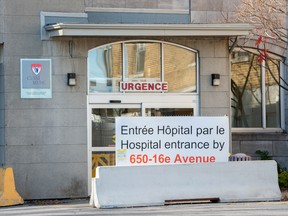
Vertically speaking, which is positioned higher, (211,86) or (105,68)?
(105,68)

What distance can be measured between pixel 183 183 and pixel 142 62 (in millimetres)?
3885

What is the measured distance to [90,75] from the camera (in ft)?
50.8

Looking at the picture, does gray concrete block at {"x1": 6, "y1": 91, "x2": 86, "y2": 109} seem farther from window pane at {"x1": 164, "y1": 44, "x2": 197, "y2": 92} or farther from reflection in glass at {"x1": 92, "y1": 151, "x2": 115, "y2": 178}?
window pane at {"x1": 164, "y1": 44, "x2": 197, "y2": 92}

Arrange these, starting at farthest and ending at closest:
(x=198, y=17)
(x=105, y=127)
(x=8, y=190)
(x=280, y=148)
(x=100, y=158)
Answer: (x=280, y=148) < (x=198, y=17) < (x=105, y=127) < (x=100, y=158) < (x=8, y=190)

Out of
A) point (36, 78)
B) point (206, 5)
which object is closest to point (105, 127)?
point (36, 78)

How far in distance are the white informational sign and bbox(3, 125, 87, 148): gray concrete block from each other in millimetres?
2221

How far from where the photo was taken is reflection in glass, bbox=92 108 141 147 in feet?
50.8

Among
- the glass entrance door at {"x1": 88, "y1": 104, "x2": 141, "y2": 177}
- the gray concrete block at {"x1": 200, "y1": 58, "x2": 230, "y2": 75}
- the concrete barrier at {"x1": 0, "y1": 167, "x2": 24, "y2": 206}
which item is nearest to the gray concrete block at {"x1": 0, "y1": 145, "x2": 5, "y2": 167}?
the concrete barrier at {"x1": 0, "y1": 167, "x2": 24, "y2": 206}

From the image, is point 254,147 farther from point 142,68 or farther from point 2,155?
point 2,155

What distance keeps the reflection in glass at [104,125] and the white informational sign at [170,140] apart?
2.28m

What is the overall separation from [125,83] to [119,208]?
3883 mm

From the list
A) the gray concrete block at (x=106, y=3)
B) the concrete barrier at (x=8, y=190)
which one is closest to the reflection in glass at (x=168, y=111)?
the gray concrete block at (x=106, y=3)

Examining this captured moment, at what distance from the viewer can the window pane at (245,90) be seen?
58.1 feet

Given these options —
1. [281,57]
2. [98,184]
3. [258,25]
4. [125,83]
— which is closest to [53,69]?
[125,83]
